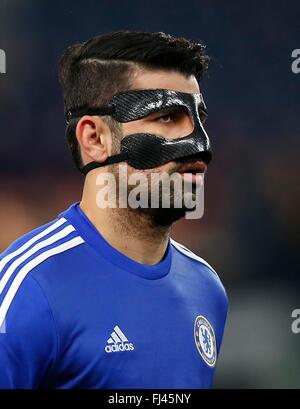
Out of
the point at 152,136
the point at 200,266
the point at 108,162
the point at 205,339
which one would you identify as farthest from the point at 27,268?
the point at 200,266

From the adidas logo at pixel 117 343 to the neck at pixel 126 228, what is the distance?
0.29 meters

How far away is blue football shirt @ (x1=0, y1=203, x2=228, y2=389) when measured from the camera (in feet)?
7.38

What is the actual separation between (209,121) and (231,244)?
946 millimetres

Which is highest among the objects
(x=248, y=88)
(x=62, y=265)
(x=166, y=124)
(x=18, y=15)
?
(x=18, y=15)

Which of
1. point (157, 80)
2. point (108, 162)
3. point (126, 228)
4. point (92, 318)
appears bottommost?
point (92, 318)

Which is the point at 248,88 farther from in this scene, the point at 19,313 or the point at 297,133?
the point at 19,313

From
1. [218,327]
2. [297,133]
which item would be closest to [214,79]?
[297,133]

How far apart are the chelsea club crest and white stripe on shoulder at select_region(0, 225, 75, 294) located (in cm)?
57

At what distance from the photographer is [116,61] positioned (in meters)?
2.55

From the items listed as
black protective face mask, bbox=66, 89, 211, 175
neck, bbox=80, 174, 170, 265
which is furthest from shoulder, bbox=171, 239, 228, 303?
black protective face mask, bbox=66, 89, 211, 175

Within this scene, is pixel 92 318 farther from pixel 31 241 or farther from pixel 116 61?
pixel 116 61

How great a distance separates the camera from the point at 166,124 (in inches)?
101

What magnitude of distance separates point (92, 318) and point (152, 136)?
2.08 ft

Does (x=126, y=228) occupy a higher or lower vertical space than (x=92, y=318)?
higher
